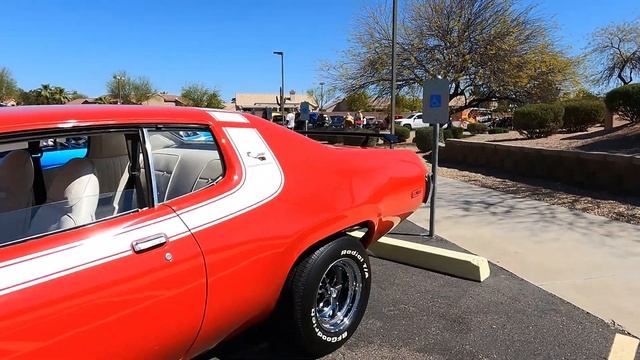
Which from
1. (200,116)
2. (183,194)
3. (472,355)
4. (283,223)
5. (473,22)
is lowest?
(472,355)

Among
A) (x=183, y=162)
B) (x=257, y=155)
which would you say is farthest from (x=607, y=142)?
(x=183, y=162)

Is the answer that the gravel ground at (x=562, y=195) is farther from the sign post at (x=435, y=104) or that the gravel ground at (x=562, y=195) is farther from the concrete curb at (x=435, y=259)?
the concrete curb at (x=435, y=259)

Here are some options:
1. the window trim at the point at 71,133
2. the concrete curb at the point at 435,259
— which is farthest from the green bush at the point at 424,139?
the window trim at the point at 71,133

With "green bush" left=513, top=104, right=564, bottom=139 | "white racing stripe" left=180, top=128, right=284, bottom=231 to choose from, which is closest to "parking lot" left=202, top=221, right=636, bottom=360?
"white racing stripe" left=180, top=128, right=284, bottom=231

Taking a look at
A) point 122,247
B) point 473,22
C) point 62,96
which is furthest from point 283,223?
point 62,96

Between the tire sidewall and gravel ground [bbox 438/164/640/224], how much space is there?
497 centimetres

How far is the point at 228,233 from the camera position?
8.30 feet

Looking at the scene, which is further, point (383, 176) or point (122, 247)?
point (383, 176)

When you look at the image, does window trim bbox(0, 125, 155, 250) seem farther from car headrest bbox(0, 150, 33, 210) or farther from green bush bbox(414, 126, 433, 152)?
green bush bbox(414, 126, 433, 152)

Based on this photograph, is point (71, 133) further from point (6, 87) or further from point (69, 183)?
point (6, 87)

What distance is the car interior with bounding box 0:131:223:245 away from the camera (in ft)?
7.37

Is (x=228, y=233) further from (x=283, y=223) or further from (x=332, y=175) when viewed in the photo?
(x=332, y=175)

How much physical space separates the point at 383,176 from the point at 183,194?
60.5 inches

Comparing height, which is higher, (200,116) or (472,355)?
(200,116)
